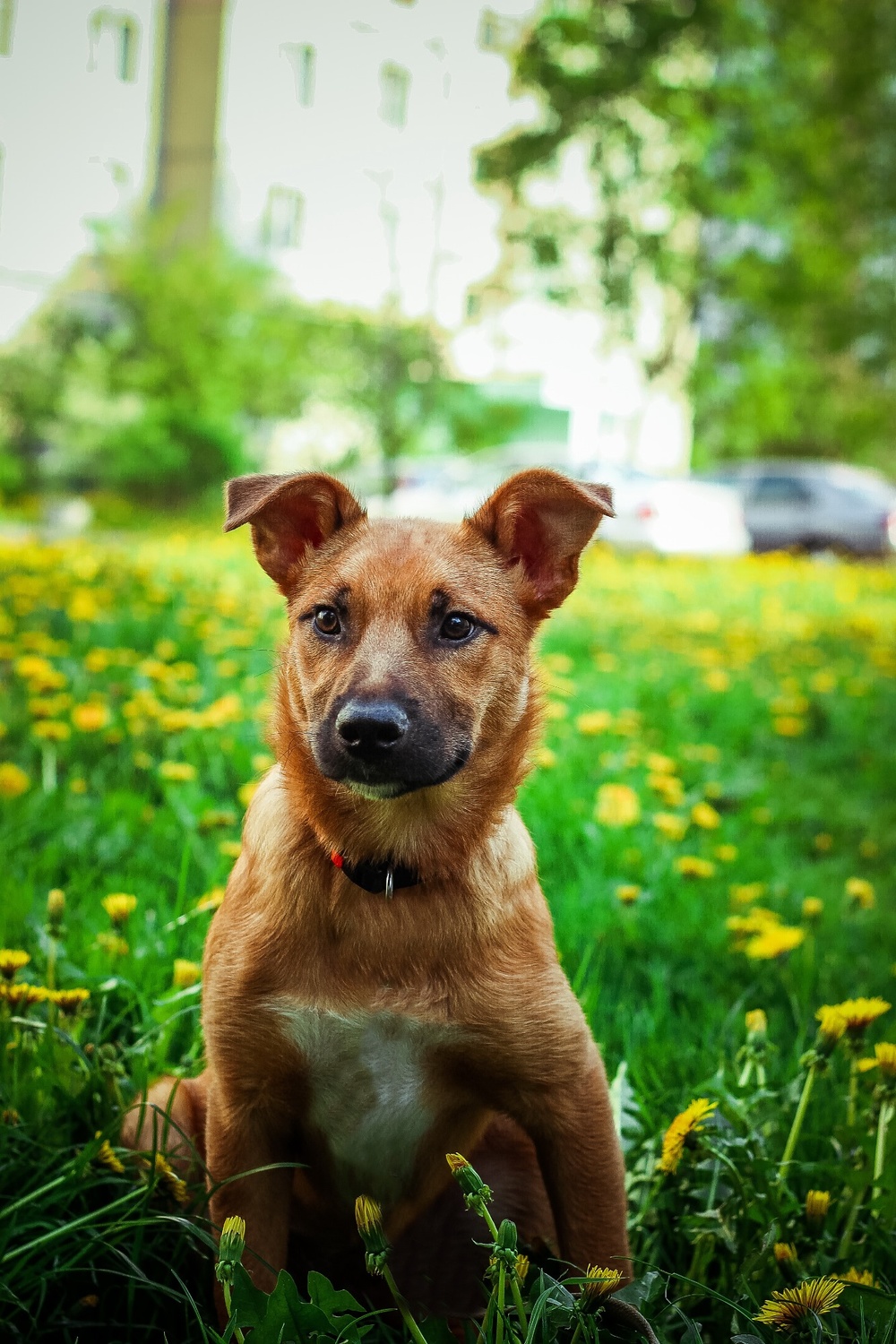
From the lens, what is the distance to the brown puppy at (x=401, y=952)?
1955 millimetres

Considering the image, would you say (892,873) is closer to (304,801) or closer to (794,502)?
(304,801)

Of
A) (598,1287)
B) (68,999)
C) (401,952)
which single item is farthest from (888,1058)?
(68,999)

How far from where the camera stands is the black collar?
2.03 m

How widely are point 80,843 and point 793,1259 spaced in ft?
7.70

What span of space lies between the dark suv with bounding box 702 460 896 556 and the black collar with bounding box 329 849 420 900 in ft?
63.6

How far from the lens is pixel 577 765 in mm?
4828

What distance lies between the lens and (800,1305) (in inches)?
62.9

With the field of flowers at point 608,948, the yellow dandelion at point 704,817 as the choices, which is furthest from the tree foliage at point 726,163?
the yellow dandelion at point 704,817

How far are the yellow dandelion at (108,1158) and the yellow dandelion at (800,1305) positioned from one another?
1.14 metres

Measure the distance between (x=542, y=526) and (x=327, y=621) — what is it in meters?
0.53

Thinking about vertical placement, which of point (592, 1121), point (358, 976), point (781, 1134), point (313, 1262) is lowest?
point (313, 1262)

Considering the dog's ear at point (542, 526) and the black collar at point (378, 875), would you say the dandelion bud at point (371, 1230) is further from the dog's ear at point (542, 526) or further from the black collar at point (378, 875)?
the dog's ear at point (542, 526)

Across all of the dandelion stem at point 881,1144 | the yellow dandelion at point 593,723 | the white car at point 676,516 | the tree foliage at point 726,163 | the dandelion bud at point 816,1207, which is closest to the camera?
the dandelion bud at point 816,1207

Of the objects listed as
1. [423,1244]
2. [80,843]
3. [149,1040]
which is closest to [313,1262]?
[423,1244]
